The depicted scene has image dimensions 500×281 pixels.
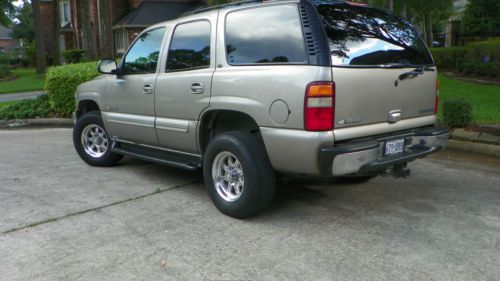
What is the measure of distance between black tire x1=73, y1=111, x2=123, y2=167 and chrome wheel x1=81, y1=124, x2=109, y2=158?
0.03 metres

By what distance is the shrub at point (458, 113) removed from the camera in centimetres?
759

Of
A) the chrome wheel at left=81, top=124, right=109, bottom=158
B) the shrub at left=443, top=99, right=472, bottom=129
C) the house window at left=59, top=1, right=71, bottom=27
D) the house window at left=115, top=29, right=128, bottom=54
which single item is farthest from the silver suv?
the house window at left=59, top=1, right=71, bottom=27

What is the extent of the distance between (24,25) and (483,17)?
4739 centimetres

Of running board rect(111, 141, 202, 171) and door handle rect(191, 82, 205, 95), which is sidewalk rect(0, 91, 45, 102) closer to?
running board rect(111, 141, 202, 171)

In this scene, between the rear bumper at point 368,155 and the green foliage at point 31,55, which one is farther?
the green foliage at point 31,55

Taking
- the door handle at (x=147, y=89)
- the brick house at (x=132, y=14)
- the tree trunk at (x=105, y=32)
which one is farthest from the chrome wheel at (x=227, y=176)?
the brick house at (x=132, y=14)

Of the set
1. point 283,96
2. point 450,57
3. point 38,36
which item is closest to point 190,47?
point 283,96

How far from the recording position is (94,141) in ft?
22.4

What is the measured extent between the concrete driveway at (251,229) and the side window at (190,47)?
1447mm

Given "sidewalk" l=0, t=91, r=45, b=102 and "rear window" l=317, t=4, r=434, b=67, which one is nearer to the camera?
"rear window" l=317, t=4, r=434, b=67

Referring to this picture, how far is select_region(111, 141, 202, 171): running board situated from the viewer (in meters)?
5.22

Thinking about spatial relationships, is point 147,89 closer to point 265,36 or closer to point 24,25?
point 265,36

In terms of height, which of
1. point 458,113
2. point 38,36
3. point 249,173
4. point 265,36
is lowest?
point 249,173

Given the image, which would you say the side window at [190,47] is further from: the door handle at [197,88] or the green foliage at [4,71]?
the green foliage at [4,71]
